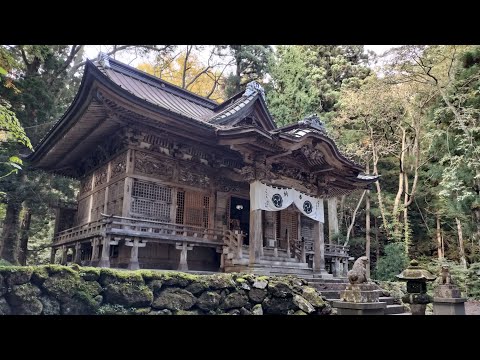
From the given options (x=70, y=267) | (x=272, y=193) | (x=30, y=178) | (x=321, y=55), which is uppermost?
(x=321, y=55)

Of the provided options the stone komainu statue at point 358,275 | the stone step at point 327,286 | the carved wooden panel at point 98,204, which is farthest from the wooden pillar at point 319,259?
the carved wooden panel at point 98,204

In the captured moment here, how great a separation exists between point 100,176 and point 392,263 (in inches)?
539

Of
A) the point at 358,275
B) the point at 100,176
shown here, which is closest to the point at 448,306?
the point at 358,275

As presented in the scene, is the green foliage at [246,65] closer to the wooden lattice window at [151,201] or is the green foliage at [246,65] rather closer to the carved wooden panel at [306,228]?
the carved wooden panel at [306,228]

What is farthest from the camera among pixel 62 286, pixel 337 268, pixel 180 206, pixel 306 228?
pixel 306 228

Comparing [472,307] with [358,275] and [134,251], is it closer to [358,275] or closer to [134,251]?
[358,275]

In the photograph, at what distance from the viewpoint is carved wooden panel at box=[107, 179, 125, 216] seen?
10703 millimetres

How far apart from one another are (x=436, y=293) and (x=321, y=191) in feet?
15.8

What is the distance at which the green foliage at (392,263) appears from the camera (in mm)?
17234

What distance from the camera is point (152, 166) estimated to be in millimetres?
10875

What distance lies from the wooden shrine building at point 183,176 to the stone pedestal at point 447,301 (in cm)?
339
